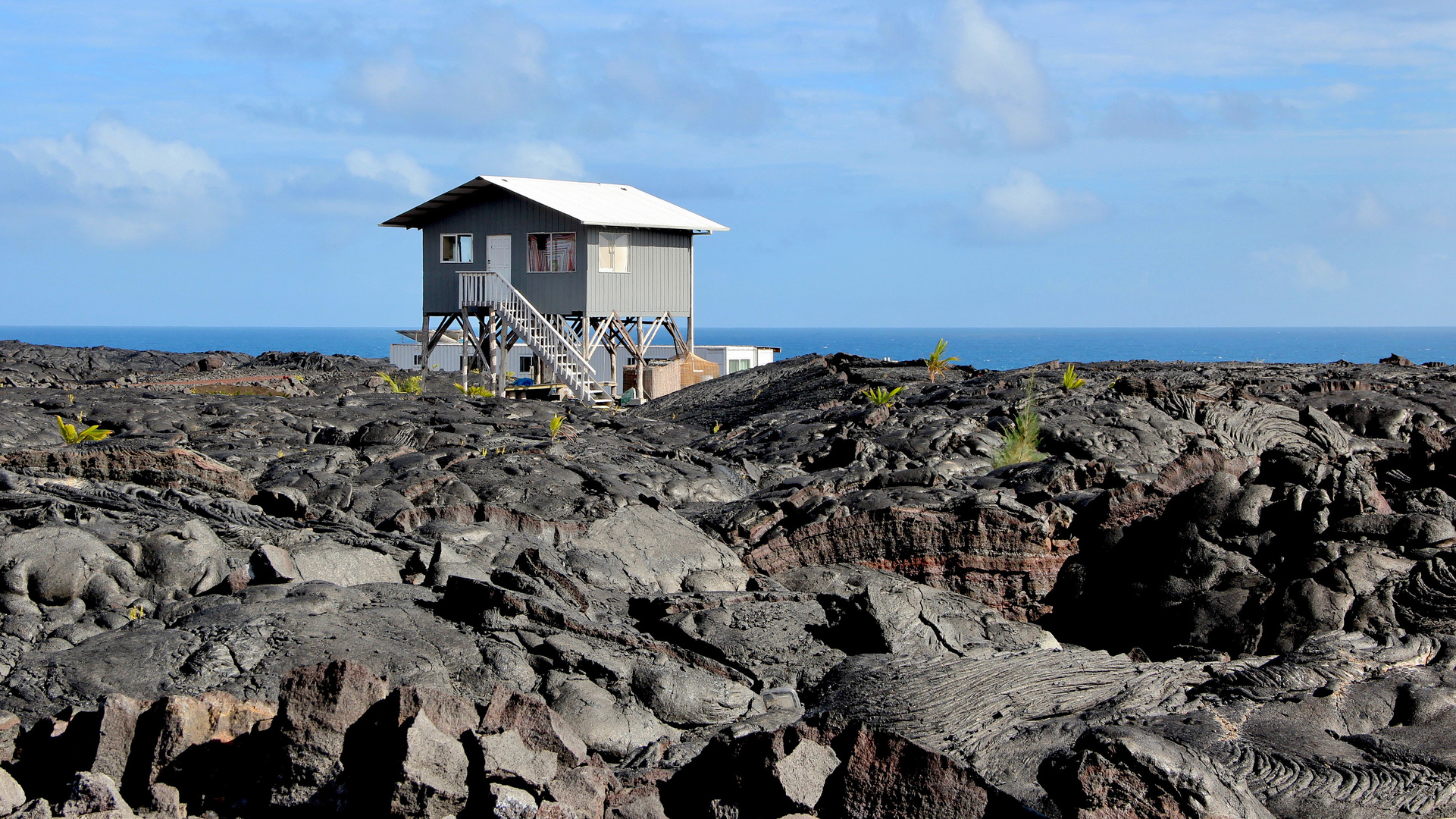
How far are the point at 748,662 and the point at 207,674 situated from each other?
380 cm

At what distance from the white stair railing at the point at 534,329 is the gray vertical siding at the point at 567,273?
2.18 feet

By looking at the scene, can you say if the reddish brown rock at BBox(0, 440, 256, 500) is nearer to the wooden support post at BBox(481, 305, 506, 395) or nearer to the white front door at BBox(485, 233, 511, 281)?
the wooden support post at BBox(481, 305, 506, 395)

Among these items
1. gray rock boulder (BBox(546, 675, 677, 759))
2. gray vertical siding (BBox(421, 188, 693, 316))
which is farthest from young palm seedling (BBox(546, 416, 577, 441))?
gray vertical siding (BBox(421, 188, 693, 316))

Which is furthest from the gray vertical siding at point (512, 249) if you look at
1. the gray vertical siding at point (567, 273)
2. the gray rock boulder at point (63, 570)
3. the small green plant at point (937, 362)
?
the gray rock boulder at point (63, 570)

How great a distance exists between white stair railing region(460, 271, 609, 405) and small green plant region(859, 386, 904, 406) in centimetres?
966

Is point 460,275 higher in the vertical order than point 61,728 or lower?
higher

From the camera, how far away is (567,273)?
110 ft

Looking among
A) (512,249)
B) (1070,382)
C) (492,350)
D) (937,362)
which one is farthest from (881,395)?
(492,350)

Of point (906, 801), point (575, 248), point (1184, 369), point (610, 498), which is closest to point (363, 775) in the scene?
point (906, 801)

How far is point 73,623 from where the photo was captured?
8.30 metres

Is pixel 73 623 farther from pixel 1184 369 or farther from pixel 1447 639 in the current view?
pixel 1184 369

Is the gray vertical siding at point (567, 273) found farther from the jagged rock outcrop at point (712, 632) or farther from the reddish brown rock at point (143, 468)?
the reddish brown rock at point (143, 468)

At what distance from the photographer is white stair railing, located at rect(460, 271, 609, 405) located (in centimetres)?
3241

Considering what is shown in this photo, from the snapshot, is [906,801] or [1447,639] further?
[1447,639]
